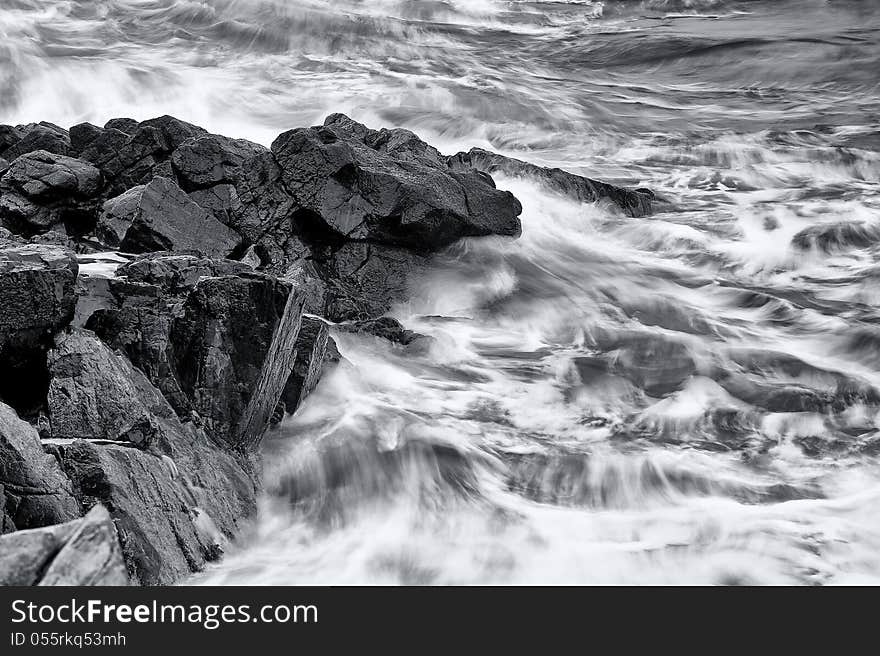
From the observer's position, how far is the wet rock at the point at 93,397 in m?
6.20

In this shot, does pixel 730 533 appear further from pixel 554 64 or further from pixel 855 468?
pixel 554 64

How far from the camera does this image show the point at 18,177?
35.8ft

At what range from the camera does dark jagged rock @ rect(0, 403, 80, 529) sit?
520 centimetres

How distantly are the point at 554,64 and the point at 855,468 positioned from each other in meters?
18.2

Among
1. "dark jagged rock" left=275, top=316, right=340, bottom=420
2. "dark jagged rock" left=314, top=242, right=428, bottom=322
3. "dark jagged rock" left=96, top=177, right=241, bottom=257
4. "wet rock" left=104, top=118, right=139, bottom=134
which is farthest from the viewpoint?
"wet rock" left=104, top=118, right=139, bottom=134

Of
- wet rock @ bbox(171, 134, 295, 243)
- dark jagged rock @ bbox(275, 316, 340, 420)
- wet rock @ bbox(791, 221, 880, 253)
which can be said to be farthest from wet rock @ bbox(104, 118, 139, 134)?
wet rock @ bbox(791, 221, 880, 253)

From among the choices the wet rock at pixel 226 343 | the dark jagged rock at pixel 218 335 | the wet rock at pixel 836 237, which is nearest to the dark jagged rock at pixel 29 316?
the dark jagged rock at pixel 218 335

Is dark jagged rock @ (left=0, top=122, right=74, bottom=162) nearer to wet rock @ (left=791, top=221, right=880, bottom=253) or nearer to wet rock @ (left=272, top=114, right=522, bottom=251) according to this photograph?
wet rock @ (left=272, top=114, right=522, bottom=251)

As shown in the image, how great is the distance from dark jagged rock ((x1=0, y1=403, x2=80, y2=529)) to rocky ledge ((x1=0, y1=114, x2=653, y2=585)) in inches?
0.5

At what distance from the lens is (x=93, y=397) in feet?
20.7

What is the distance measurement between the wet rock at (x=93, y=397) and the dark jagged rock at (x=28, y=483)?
73 cm

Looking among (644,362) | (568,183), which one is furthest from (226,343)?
(568,183)

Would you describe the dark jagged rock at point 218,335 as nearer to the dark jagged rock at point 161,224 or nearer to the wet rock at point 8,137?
the dark jagged rock at point 161,224

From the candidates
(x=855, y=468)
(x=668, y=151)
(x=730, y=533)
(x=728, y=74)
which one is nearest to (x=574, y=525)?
(x=730, y=533)
